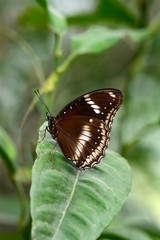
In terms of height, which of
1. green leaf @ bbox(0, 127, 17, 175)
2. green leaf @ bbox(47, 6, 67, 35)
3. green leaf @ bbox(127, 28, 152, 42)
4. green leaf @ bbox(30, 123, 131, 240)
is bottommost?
green leaf @ bbox(0, 127, 17, 175)

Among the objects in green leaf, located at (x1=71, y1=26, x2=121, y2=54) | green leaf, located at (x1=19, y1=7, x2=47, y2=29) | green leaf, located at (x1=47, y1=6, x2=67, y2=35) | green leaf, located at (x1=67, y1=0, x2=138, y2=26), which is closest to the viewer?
green leaf, located at (x1=47, y1=6, x2=67, y2=35)

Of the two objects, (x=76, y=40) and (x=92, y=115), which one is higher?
(x=76, y=40)

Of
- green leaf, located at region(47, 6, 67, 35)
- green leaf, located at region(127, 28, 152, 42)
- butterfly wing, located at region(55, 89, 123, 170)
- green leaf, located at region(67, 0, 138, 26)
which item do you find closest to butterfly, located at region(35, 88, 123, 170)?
butterfly wing, located at region(55, 89, 123, 170)

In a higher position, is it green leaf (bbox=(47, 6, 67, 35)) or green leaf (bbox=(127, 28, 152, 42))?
green leaf (bbox=(47, 6, 67, 35))

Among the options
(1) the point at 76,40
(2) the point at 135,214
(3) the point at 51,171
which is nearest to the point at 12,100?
(2) the point at 135,214

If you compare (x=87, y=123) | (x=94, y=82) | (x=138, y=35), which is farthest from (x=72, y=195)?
(x=94, y=82)

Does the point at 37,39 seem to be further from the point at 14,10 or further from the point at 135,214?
the point at 135,214

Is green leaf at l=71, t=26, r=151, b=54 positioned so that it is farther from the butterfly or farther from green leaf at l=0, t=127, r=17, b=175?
green leaf at l=0, t=127, r=17, b=175
